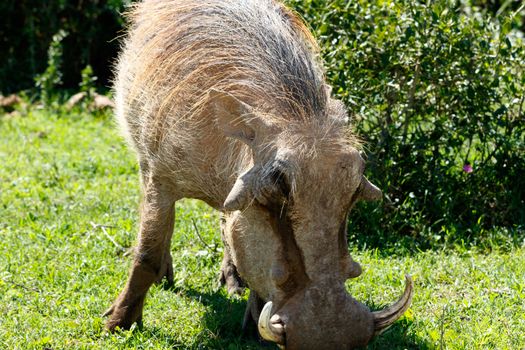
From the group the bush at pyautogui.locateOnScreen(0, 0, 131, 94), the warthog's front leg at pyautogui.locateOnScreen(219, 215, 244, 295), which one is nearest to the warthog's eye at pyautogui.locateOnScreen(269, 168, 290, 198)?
the warthog's front leg at pyautogui.locateOnScreen(219, 215, 244, 295)

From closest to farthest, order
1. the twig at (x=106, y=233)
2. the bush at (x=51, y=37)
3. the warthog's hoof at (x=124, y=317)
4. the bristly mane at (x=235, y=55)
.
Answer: the bristly mane at (x=235, y=55)
the warthog's hoof at (x=124, y=317)
the twig at (x=106, y=233)
the bush at (x=51, y=37)

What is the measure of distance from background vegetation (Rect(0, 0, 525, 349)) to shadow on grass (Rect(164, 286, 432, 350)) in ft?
0.03

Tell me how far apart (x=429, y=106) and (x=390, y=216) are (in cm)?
82

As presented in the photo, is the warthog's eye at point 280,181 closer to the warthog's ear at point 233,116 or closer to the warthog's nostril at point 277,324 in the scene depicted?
the warthog's ear at point 233,116

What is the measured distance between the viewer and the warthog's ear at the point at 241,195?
349cm

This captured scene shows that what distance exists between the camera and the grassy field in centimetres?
428

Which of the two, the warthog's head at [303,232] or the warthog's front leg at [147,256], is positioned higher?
the warthog's head at [303,232]

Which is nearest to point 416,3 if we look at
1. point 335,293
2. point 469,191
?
point 469,191

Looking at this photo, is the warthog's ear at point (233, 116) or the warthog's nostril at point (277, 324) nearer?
the warthog's nostril at point (277, 324)

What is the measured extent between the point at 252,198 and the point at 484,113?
2742 millimetres

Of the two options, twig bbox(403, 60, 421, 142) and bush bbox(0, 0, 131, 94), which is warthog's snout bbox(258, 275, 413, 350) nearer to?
twig bbox(403, 60, 421, 142)

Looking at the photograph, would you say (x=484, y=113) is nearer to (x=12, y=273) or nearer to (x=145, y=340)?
(x=145, y=340)

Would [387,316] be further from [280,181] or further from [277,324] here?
[280,181]

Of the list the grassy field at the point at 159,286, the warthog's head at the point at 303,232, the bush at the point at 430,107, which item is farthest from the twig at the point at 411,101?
the warthog's head at the point at 303,232
